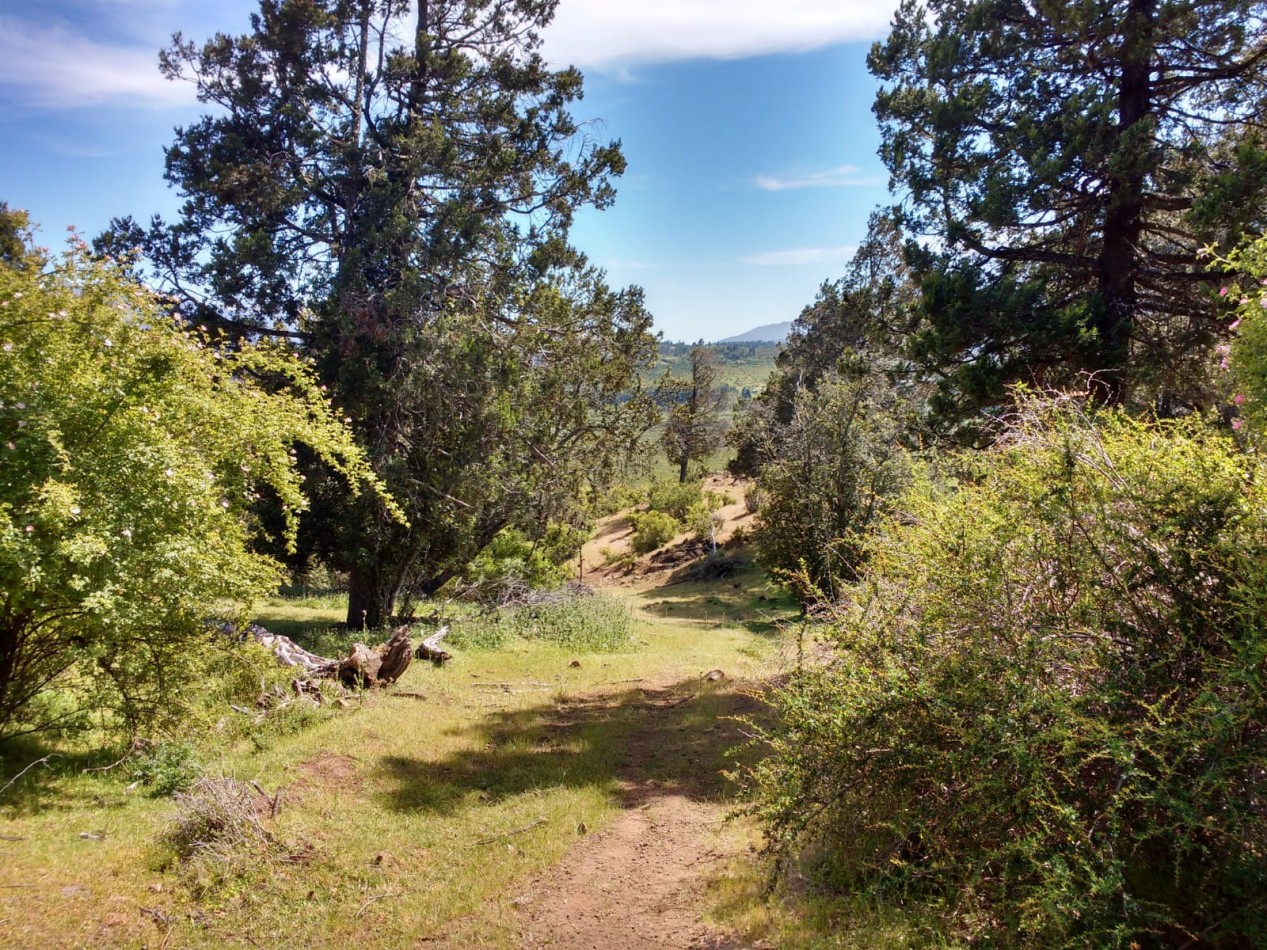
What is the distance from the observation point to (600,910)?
5285 millimetres

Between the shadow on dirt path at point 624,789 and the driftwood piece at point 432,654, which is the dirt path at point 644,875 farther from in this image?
the driftwood piece at point 432,654

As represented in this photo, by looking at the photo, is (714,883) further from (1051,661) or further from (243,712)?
(243,712)

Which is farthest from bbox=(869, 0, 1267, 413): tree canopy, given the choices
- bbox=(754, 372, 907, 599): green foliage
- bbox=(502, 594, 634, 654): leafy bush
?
bbox=(502, 594, 634, 654): leafy bush

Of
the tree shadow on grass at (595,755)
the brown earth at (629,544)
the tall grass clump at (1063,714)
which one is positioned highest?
the tall grass clump at (1063,714)

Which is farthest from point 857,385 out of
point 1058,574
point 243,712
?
point 243,712

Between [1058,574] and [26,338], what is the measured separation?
7640 mm

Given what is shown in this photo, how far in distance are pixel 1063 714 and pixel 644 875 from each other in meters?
3.77

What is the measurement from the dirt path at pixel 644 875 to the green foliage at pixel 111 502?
385cm

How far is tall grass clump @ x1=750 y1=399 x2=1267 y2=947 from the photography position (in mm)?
3195

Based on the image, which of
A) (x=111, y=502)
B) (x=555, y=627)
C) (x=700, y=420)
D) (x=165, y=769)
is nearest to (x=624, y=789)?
(x=165, y=769)

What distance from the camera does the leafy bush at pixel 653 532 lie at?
128ft

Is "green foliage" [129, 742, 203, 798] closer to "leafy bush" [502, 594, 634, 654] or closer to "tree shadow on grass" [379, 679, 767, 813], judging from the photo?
"tree shadow on grass" [379, 679, 767, 813]

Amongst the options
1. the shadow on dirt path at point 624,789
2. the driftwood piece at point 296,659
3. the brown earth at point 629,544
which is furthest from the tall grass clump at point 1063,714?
the brown earth at point 629,544

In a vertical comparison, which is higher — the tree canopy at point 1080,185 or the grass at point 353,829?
the tree canopy at point 1080,185
